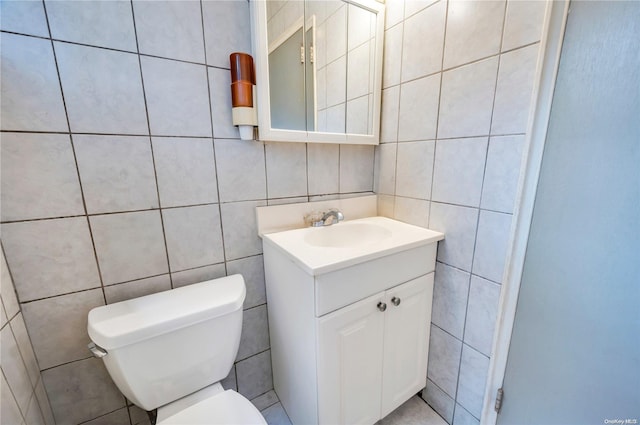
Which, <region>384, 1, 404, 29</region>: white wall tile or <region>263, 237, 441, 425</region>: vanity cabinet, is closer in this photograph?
<region>263, 237, 441, 425</region>: vanity cabinet

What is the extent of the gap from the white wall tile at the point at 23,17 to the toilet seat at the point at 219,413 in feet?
3.81

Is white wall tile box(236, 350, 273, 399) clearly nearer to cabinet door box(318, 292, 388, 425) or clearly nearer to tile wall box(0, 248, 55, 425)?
cabinet door box(318, 292, 388, 425)

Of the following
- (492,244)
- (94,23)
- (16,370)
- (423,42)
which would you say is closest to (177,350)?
(16,370)

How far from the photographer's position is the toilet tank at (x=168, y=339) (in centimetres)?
71

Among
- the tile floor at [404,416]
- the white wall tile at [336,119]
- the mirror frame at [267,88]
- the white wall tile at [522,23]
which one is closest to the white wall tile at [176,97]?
the mirror frame at [267,88]

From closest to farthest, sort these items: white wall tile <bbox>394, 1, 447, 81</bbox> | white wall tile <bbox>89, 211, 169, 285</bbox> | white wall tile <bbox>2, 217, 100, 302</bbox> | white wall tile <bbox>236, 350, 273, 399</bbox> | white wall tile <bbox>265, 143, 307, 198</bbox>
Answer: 1. white wall tile <bbox>2, 217, 100, 302</bbox>
2. white wall tile <bbox>89, 211, 169, 285</bbox>
3. white wall tile <bbox>394, 1, 447, 81</bbox>
4. white wall tile <bbox>265, 143, 307, 198</bbox>
5. white wall tile <bbox>236, 350, 273, 399</bbox>

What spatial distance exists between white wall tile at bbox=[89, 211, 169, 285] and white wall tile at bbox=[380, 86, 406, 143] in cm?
104

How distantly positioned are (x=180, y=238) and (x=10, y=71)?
2.05ft

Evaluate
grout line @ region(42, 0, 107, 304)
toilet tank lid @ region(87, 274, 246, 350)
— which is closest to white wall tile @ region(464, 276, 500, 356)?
toilet tank lid @ region(87, 274, 246, 350)

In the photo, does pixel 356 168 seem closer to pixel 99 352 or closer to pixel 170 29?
pixel 170 29

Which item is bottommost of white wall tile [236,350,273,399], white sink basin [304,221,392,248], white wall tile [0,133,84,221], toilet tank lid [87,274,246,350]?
white wall tile [236,350,273,399]

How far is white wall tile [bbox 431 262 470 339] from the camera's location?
102 cm

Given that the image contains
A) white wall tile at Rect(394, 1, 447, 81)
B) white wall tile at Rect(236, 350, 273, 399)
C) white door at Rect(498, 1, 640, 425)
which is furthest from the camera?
white wall tile at Rect(236, 350, 273, 399)

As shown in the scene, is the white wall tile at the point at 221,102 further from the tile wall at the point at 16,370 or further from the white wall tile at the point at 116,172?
the tile wall at the point at 16,370
